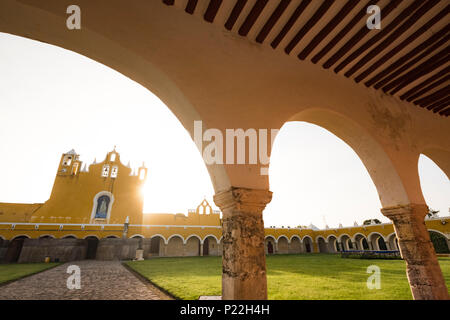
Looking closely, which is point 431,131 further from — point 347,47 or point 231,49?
point 231,49

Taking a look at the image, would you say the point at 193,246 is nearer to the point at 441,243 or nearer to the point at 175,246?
the point at 175,246

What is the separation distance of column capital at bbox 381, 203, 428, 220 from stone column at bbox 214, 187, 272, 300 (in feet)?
8.78

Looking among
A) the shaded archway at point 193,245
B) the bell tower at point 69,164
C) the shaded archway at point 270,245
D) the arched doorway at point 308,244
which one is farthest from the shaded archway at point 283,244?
the bell tower at point 69,164

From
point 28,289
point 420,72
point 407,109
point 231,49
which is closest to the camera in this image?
point 231,49

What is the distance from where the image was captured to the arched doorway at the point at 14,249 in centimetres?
1563

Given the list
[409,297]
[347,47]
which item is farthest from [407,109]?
[409,297]

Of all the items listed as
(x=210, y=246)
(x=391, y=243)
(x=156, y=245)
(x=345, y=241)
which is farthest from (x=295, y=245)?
(x=156, y=245)

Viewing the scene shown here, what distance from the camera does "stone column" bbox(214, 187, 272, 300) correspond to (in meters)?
1.97

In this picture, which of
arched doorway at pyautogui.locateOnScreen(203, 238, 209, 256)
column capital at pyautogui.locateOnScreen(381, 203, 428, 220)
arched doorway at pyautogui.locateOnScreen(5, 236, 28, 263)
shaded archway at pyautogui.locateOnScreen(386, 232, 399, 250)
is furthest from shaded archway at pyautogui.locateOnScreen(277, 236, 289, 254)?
column capital at pyautogui.locateOnScreen(381, 203, 428, 220)

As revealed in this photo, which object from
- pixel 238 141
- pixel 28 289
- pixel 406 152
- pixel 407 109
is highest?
pixel 407 109

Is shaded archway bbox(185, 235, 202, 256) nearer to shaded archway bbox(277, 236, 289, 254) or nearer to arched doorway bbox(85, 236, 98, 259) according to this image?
arched doorway bbox(85, 236, 98, 259)

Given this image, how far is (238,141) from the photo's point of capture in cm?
245

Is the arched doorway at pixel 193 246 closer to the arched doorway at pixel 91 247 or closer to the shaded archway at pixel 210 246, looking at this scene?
the shaded archway at pixel 210 246

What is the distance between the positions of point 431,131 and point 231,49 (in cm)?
449
